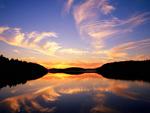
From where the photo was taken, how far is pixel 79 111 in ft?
65.1

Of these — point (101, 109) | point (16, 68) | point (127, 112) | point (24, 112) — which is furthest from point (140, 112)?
point (16, 68)

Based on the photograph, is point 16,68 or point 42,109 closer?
point 42,109

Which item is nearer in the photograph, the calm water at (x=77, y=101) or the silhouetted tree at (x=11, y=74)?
the calm water at (x=77, y=101)

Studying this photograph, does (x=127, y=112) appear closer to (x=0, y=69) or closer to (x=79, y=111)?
(x=79, y=111)

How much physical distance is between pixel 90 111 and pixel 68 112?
190 centimetres

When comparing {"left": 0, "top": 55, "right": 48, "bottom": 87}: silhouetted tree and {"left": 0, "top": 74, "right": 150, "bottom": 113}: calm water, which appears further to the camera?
{"left": 0, "top": 55, "right": 48, "bottom": 87}: silhouetted tree

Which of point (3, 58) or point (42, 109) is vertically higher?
point (3, 58)

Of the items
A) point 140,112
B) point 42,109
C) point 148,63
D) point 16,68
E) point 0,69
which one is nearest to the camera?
point 140,112

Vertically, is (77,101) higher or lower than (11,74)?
lower

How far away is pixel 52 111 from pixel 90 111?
3231 millimetres

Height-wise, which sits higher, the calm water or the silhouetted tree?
the silhouetted tree

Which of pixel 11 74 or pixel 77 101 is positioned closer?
pixel 77 101

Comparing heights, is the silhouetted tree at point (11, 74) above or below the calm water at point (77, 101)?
above

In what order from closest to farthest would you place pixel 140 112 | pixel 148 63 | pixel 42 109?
pixel 140 112 < pixel 42 109 < pixel 148 63
